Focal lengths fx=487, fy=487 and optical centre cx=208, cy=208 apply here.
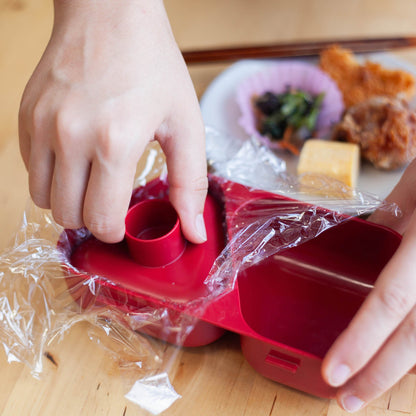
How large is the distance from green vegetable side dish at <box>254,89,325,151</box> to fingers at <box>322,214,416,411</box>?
591 mm

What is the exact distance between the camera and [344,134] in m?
1.02

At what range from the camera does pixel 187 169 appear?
628 mm

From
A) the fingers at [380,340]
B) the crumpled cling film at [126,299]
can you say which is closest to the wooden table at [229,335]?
the crumpled cling film at [126,299]

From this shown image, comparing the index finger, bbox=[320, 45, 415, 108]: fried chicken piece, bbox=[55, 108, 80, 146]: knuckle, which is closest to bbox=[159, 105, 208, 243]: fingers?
bbox=[55, 108, 80, 146]: knuckle

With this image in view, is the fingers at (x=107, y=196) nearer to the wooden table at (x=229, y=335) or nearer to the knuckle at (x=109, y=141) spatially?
the knuckle at (x=109, y=141)

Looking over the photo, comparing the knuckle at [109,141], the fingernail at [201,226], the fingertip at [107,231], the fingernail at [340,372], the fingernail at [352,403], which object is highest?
the knuckle at [109,141]

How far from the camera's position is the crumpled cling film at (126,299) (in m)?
0.64

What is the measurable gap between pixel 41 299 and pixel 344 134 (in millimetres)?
681

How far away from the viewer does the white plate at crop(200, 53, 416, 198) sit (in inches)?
37.9

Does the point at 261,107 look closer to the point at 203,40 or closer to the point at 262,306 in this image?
the point at 203,40

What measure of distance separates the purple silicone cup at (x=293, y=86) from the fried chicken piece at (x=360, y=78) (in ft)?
0.08

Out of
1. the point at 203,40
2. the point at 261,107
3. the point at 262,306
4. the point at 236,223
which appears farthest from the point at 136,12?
the point at 203,40

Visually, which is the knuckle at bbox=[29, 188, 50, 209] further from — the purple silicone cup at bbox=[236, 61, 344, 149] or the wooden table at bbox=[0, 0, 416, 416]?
the purple silicone cup at bbox=[236, 61, 344, 149]

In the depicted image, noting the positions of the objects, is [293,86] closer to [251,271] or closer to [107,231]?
[251,271]
